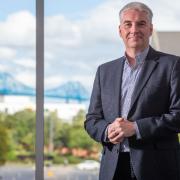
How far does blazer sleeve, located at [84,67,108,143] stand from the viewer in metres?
1.88

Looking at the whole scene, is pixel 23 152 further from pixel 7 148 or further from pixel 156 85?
pixel 156 85

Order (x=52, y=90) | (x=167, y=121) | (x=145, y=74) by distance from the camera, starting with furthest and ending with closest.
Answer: (x=52, y=90) < (x=145, y=74) < (x=167, y=121)

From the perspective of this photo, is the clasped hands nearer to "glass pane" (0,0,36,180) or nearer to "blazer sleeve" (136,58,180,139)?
"blazer sleeve" (136,58,180,139)

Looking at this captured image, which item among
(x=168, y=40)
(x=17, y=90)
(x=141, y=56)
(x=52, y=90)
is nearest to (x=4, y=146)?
(x=17, y=90)

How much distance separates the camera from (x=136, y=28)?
6.16 feet

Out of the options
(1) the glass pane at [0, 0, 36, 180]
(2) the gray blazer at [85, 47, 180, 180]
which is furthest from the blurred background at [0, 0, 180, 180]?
(2) the gray blazer at [85, 47, 180, 180]

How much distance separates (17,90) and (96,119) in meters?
0.84

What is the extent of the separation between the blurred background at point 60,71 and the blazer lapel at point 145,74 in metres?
0.65

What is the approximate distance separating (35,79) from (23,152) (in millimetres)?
472

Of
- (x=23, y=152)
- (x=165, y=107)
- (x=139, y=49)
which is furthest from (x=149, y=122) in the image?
(x=23, y=152)

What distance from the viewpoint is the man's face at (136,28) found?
6.17 feet

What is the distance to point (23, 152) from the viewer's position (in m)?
2.54

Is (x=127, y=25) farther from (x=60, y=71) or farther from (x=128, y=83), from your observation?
(x=60, y=71)

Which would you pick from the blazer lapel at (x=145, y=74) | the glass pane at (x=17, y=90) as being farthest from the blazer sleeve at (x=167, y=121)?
the glass pane at (x=17, y=90)
